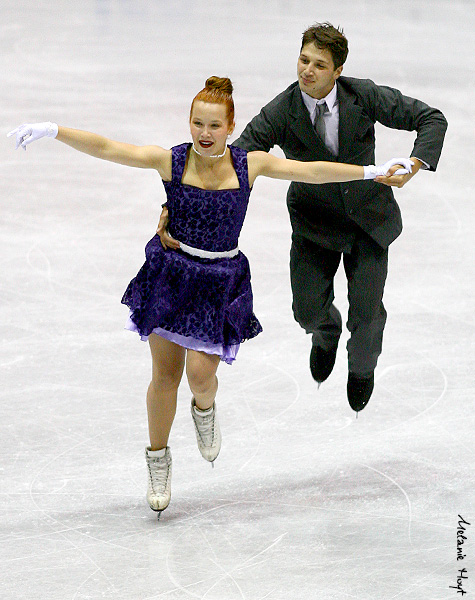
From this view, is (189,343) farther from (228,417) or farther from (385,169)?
(228,417)

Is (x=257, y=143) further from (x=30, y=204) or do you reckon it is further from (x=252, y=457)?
(x=30, y=204)

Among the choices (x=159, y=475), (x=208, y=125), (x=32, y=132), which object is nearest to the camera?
(x=32, y=132)

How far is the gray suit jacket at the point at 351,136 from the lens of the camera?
13.6 feet

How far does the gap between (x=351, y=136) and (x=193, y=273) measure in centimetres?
94

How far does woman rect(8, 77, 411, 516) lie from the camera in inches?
142

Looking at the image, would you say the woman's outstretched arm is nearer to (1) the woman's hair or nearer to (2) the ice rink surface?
(1) the woman's hair

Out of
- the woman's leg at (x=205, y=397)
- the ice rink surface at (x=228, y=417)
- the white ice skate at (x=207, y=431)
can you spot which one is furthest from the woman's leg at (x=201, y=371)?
the ice rink surface at (x=228, y=417)

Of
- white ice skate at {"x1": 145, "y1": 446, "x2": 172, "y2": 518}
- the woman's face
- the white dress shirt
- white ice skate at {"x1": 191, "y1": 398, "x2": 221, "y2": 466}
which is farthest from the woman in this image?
the white dress shirt

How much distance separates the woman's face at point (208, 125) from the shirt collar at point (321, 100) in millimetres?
654

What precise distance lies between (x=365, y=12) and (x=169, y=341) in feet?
35.5

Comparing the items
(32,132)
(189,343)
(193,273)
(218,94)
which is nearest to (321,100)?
(218,94)

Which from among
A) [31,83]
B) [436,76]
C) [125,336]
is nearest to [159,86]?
[31,83]

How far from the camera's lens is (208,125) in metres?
3.58

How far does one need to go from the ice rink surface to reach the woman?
0.62 meters
